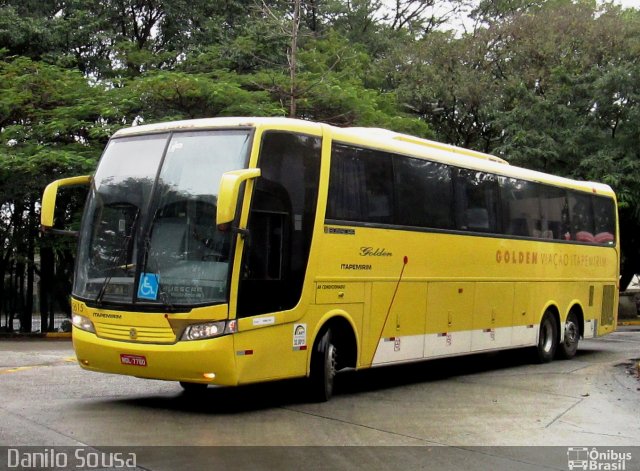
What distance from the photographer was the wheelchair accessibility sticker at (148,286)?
28.9 ft

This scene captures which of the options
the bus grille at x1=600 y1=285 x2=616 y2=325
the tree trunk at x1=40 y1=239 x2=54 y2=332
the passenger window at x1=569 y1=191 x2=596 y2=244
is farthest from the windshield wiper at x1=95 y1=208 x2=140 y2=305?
the tree trunk at x1=40 y1=239 x2=54 y2=332

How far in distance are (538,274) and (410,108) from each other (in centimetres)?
1660

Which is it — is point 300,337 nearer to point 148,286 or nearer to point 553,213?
point 148,286

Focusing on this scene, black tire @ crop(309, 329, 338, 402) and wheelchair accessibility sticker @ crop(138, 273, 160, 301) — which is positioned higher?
wheelchair accessibility sticker @ crop(138, 273, 160, 301)

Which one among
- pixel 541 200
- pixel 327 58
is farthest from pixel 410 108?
pixel 541 200

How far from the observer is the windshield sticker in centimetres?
953

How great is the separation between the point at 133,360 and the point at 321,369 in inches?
93.3

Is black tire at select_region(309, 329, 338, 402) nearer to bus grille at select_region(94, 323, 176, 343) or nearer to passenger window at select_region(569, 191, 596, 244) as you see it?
bus grille at select_region(94, 323, 176, 343)

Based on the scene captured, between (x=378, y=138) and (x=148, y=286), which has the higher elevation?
(x=378, y=138)

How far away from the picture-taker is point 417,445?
782cm

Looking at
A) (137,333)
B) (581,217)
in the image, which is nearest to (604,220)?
(581,217)

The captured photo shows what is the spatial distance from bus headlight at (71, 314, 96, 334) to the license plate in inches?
22.3

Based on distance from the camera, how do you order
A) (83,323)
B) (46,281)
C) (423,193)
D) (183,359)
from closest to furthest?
(183,359), (83,323), (423,193), (46,281)

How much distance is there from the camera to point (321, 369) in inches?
394
